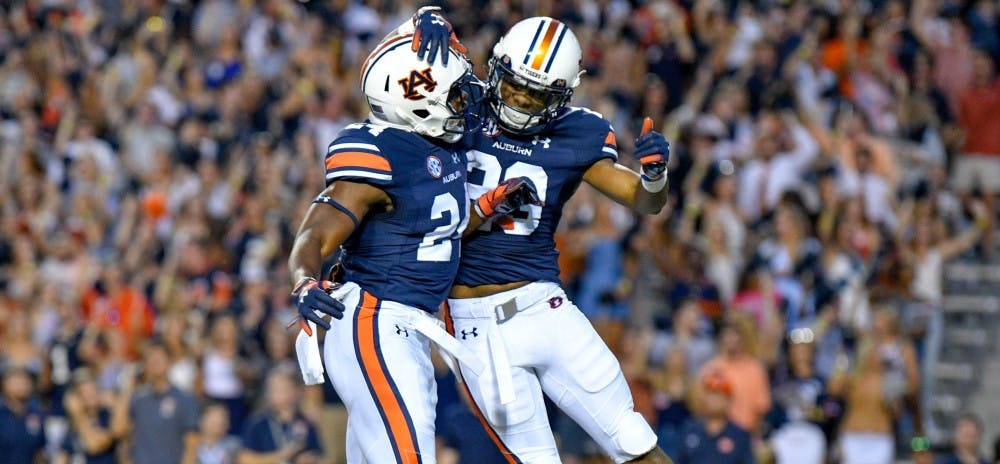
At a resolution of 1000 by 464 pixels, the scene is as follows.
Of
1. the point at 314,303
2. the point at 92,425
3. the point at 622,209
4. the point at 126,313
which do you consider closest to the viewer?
the point at 314,303

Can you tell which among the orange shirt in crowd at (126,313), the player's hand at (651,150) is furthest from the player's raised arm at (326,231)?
the orange shirt in crowd at (126,313)

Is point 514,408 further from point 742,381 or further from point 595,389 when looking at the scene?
point 742,381

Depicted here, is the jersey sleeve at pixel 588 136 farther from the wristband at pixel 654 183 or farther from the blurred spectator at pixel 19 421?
the blurred spectator at pixel 19 421

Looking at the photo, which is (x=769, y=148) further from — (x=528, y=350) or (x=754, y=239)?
(x=528, y=350)

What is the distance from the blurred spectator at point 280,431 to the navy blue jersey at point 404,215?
154 inches

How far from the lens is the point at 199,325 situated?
11.0m

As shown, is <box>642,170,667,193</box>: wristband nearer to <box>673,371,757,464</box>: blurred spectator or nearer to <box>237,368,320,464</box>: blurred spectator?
<box>673,371,757,464</box>: blurred spectator

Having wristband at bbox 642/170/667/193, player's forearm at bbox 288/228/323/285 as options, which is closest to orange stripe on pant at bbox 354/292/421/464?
player's forearm at bbox 288/228/323/285

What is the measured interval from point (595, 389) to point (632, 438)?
22cm

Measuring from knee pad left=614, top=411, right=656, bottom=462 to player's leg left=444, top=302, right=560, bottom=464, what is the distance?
0.26 m

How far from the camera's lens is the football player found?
534 cm

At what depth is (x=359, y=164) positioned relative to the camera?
5.34 m

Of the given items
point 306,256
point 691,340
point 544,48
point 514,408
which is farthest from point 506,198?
point 691,340

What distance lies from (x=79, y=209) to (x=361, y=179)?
779 cm
